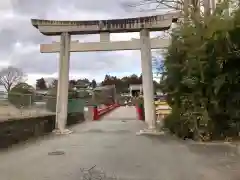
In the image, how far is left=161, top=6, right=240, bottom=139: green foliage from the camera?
12773 mm

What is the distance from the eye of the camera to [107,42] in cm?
1948

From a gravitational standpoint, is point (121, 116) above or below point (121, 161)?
above

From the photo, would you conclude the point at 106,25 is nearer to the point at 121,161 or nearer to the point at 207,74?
the point at 207,74

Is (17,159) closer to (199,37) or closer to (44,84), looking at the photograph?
(199,37)

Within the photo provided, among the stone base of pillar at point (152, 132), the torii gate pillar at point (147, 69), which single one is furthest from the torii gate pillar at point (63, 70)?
the stone base of pillar at point (152, 132)

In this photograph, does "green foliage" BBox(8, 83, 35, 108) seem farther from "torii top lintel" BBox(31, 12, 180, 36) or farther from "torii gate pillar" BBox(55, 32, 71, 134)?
"torii top lintel" BBox(31, 12, 180, 36)

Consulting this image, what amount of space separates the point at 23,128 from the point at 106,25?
7.17 m

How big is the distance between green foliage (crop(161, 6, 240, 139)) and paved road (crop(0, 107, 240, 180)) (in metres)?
1.51

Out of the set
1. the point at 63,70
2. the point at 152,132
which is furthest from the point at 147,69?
the point at 63,70

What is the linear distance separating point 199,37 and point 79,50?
8079 millimetres

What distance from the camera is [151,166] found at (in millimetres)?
9172

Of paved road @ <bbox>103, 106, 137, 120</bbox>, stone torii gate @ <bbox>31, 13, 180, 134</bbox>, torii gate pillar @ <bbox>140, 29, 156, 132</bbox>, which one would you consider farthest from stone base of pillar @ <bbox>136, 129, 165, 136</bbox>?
paved road @ <bbox>103, 106, 137, 120</bbox>

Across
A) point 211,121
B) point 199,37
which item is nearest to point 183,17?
point 199,37

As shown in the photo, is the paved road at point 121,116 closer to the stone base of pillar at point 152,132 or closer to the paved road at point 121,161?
the stone base of pillar at point 152,132
